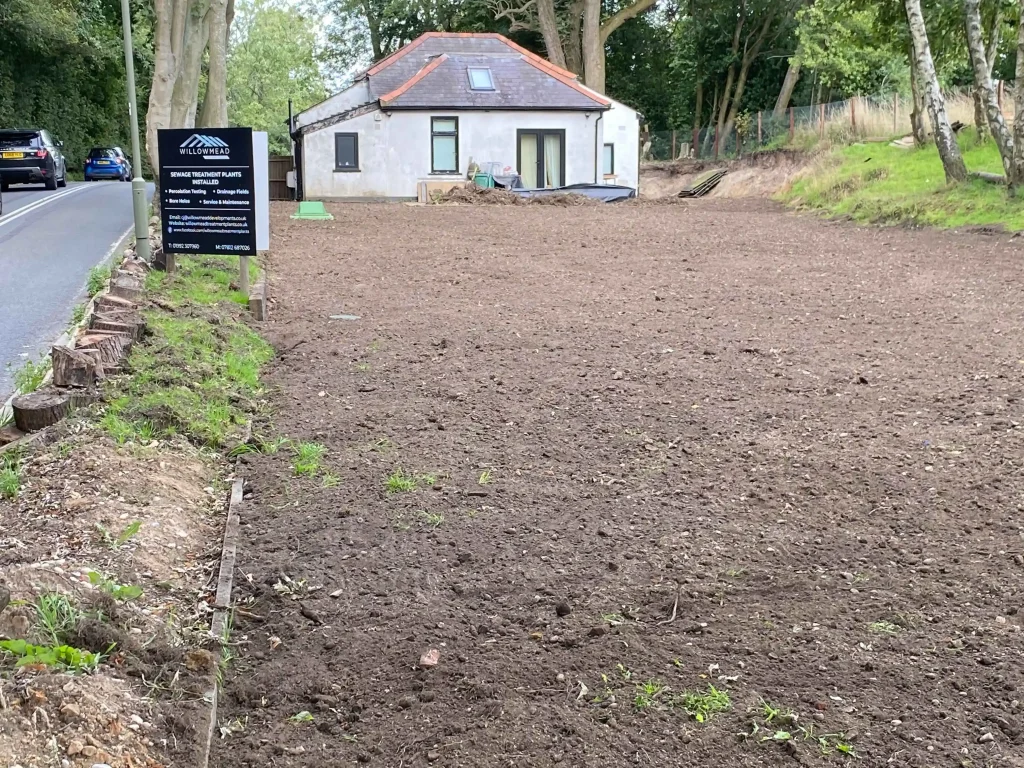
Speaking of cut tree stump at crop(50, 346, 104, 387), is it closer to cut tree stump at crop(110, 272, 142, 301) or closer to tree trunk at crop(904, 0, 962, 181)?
cut tree stump at crop(110, 272, 142, 301)

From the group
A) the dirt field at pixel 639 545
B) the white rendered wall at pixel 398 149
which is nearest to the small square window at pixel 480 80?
the white rendered wall at pixel 398 149

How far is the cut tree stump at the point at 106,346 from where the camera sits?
258 inches

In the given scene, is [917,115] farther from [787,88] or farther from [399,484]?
[399,484]

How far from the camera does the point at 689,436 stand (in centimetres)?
598

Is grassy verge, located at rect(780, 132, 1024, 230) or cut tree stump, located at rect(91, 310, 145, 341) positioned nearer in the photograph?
cut tree stump, located at rect(91, 310, 145, 341)

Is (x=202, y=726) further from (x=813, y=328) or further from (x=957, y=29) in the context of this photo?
(x=957, y=29)

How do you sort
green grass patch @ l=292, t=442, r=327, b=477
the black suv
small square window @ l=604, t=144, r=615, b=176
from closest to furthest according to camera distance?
green grass patch @ l=292, t=442, r=327, b=477 → the black suv → small square window @ l=604, t=144, r=615, b=176

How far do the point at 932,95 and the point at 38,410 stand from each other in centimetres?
1717

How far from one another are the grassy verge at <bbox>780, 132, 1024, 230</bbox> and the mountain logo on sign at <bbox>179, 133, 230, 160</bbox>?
12.1 metres

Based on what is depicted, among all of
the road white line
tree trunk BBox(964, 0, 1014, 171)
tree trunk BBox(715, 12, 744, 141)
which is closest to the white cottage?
the road white line

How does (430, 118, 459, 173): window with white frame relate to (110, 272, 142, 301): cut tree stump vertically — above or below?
above

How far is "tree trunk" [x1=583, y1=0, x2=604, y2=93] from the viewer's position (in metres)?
37.0

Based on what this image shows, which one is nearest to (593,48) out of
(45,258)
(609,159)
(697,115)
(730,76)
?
(609,159)

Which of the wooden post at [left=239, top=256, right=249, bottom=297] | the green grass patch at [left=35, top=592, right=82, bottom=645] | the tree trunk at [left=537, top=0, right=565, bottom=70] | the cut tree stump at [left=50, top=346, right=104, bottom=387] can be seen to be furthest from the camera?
the tree trunk at [left=537, top=0, right=565, bottom=70]
